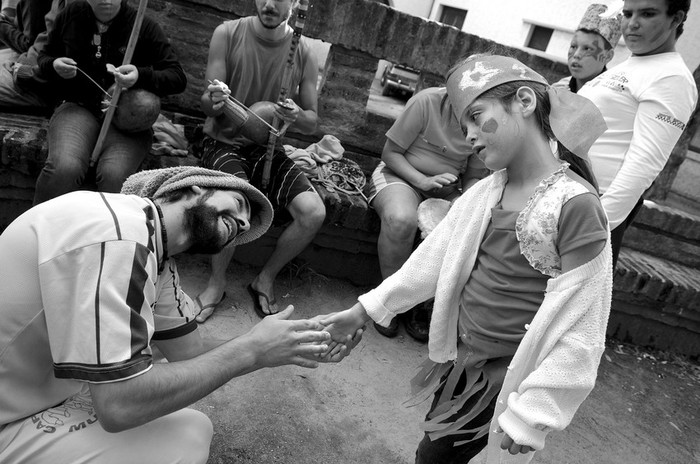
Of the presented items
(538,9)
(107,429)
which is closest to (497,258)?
(107,429)

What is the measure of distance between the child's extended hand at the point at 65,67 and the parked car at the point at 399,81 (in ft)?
25.4

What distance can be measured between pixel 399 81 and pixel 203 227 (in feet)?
30.4

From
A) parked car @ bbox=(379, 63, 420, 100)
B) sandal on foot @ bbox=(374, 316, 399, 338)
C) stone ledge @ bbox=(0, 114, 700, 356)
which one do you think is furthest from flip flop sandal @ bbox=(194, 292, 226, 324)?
parked car @ bbox=(379, 63, 420, 100)

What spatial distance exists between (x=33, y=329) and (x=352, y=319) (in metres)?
1.06

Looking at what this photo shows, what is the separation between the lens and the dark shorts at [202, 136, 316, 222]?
3.48 metres

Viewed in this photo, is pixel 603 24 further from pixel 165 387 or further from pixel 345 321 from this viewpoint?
pixel 165 387

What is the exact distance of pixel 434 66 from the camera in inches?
166

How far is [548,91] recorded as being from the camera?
1.80 meters

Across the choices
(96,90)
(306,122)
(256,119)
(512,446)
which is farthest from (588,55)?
(96,90)

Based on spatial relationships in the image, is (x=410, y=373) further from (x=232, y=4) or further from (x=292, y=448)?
(x=232, y=4)

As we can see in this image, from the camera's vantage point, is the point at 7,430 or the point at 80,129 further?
the point at 80,129

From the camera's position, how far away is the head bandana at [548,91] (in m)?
1.68

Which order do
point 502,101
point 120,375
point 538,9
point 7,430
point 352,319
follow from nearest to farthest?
point 120,375
point 7,430
point 502,101
point 352,319
point 538,9

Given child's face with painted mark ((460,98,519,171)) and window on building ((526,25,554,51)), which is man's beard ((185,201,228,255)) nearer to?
child's face with painted mark ((460,98,519,171))
